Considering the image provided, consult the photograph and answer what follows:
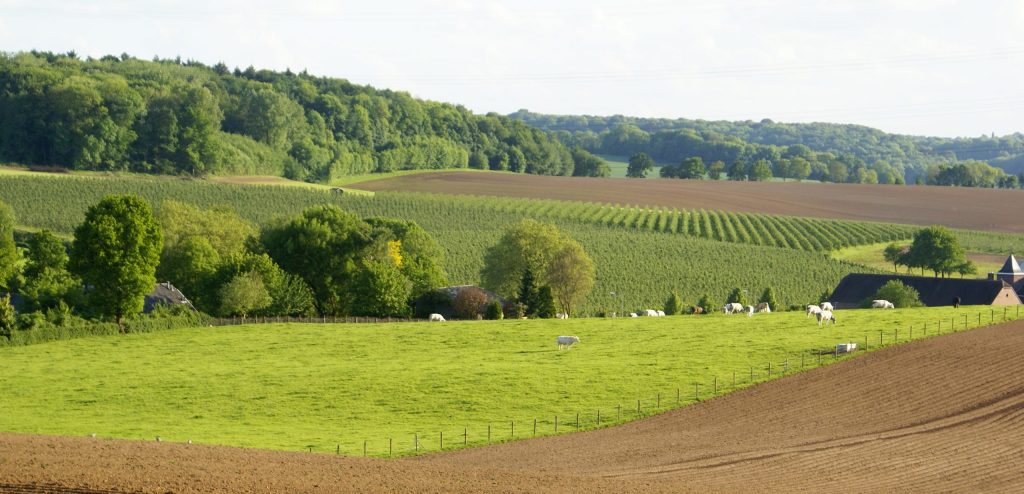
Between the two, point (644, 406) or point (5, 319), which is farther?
point (5, 319)

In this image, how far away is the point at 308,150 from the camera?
191 m

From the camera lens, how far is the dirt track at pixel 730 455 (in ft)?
123

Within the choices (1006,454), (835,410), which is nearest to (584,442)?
(835,410)

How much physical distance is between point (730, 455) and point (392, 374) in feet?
70.8

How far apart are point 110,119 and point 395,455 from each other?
132 metres

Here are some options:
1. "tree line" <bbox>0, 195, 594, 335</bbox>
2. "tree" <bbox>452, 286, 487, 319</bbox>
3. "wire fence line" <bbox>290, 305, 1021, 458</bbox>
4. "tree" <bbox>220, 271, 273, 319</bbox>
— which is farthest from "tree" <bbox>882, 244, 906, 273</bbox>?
"tree" <bbox>220, 271, 273, 319</bbox>

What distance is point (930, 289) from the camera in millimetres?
104062

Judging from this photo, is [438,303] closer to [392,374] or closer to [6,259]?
[6,259]

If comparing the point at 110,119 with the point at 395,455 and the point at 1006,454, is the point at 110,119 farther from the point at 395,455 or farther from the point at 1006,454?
the point at 1006,454

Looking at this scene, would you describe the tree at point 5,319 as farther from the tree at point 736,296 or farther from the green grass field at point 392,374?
the tree at point 736,296

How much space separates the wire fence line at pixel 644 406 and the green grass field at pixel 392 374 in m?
0.16

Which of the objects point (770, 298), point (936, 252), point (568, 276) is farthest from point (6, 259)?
point (936, 252)

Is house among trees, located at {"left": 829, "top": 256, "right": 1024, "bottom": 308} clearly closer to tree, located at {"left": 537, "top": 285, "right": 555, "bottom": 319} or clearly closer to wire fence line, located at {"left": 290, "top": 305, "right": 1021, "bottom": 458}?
wire fence line, located at {"left": 290, "top": 305, "right": 1021, "bottom": 458}

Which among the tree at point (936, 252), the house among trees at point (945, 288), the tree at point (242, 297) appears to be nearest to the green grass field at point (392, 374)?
the tree at point (242, 297)
